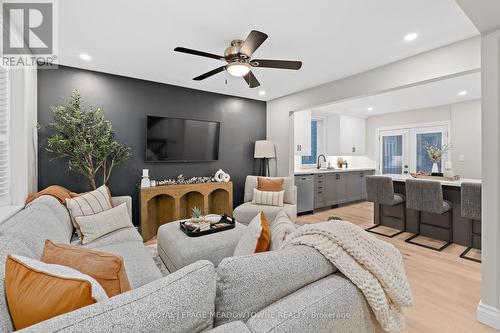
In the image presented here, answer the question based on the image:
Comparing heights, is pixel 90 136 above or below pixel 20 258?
above

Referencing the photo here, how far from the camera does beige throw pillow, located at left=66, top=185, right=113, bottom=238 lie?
226 centimetres

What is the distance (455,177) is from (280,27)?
11.2 ft

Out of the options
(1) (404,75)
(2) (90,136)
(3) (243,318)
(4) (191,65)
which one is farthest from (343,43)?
(2) (90,136)

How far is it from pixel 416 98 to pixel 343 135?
69.8 inches

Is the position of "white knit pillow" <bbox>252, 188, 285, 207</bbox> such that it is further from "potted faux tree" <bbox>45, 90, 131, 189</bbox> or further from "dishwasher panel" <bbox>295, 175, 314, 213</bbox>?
"potted faux tree" <bbox>45, 90, 131, 189</bbox>

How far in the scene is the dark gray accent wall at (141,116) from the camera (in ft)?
10.3

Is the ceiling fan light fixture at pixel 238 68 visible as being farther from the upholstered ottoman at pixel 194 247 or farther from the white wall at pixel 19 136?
the white wall at pixel 19 136

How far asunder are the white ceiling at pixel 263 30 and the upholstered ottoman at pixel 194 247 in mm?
2016

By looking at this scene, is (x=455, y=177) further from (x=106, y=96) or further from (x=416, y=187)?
(x=106, y=96)

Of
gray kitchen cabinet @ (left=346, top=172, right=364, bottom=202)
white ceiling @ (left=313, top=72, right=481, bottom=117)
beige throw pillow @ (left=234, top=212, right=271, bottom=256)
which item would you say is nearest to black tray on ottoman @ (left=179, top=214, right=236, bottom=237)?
beige throw pillow @ (left=234, top=212, right=271, bottom=256)

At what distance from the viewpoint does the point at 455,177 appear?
350 centimetres

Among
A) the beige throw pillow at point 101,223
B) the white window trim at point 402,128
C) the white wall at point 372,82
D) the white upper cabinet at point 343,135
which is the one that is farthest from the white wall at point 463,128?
the beige throw pillow at point 101,223

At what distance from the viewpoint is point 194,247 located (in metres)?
2.02

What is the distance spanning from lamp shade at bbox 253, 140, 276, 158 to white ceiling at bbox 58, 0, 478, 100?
1.76 meters
